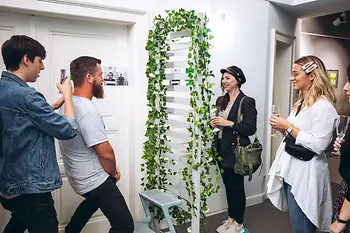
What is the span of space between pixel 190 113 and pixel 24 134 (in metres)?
1.15

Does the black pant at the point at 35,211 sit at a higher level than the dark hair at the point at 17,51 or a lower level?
lower

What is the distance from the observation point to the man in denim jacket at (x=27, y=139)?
4.86 feet

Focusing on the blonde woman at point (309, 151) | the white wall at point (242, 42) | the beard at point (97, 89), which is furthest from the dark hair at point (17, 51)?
the blonde woman at point (309, 151)

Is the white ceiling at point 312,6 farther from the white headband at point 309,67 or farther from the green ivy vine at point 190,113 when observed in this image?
the white headband at point 309,67

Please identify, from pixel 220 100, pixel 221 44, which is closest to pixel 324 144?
pixel 220 100

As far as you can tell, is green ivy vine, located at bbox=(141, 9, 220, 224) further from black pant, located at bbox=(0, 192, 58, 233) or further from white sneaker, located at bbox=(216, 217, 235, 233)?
black pant, located at bbox=(0, 192, 58, 233)

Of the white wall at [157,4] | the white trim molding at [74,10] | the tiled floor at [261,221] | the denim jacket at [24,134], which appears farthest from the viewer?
the tiled floor at [261,221]

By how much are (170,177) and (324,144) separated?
1.31 m

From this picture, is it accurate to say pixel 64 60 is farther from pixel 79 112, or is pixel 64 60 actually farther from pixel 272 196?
pixel 272 196

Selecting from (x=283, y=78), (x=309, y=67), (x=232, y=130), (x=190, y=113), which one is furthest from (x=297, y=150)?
(x=283, y=78)

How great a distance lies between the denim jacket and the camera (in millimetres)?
1477

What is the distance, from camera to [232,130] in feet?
8.94

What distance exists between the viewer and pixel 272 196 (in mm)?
2031

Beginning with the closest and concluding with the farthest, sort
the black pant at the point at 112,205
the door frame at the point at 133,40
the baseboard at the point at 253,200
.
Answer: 1. the black pant at the point at 112,205
2. the door frame at the point at 133,40
3. the baseboard at the point at 253,200
